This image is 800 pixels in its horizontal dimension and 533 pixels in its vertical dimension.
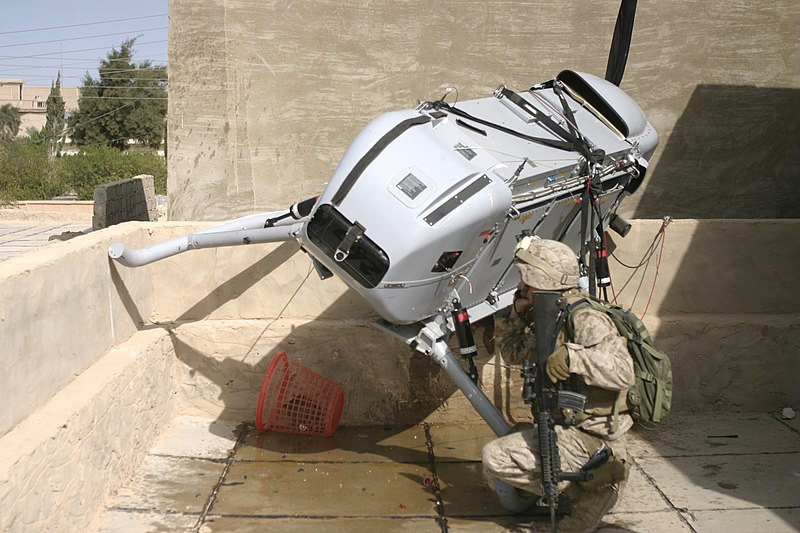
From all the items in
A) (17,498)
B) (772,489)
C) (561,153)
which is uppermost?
→ (561,153)

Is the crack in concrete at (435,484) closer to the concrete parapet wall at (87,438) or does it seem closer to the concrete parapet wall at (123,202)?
the concrete parapet wall at (87,438)

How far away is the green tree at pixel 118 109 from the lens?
187ft

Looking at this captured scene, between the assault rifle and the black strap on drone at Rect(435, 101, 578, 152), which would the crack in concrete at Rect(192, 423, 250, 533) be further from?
the black strap on drone at Rect(435, 101, 578, 152)

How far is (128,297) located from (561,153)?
3145mm

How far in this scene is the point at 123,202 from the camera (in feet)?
36.0

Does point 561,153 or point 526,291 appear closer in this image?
point 526,291

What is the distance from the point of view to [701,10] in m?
9.02

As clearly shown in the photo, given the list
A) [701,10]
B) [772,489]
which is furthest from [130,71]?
[772,489]

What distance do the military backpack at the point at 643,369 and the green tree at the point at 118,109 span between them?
5475 cm

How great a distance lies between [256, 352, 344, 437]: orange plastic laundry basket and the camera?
6.22 metres

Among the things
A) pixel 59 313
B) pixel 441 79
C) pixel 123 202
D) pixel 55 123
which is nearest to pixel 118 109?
pixel 55 123

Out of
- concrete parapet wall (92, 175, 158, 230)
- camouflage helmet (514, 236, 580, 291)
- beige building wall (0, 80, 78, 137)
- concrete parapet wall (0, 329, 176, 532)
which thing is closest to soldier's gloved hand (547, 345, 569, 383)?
camouflage helmet (514, 236, 580, 291)

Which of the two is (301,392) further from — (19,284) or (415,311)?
(19,284)

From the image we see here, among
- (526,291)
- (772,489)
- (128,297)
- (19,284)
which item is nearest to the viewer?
(19,284)
